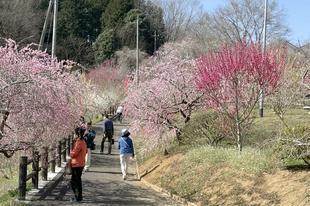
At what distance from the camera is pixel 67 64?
672 inches

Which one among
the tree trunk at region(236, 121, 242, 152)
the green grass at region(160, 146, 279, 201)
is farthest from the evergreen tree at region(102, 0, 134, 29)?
the tree trunk at region(236, 121, 242, 152)

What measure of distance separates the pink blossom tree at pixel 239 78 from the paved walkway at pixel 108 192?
3.19m

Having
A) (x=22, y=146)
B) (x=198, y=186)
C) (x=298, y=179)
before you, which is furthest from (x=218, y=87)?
(x=22, y=146)

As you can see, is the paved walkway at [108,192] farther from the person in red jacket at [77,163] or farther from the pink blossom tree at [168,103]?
the pink blossom tree at [168,103]

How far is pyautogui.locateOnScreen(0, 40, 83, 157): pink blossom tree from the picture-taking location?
1130cm

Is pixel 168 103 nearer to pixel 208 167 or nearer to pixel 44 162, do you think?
pixel 208 167

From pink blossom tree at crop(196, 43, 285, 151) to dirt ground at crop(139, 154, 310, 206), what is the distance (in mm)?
2366

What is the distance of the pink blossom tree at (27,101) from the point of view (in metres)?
11.3

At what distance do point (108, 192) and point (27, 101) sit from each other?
4.35m

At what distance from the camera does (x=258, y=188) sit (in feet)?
37.9

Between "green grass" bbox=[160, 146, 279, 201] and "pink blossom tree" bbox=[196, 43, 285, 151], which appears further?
"pink blossom tree" bbox=[196, 43, 285, 151]

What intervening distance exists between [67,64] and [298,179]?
8875 mm

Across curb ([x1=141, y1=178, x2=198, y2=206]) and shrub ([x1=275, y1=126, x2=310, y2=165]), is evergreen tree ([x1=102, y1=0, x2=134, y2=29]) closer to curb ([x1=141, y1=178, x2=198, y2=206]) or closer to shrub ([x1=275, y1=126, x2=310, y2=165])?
curb ([x1=141, y1=178, x2=198, y2=206])

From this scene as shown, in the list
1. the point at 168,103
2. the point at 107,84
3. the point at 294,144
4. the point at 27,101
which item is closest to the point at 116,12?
the point at 107,84
